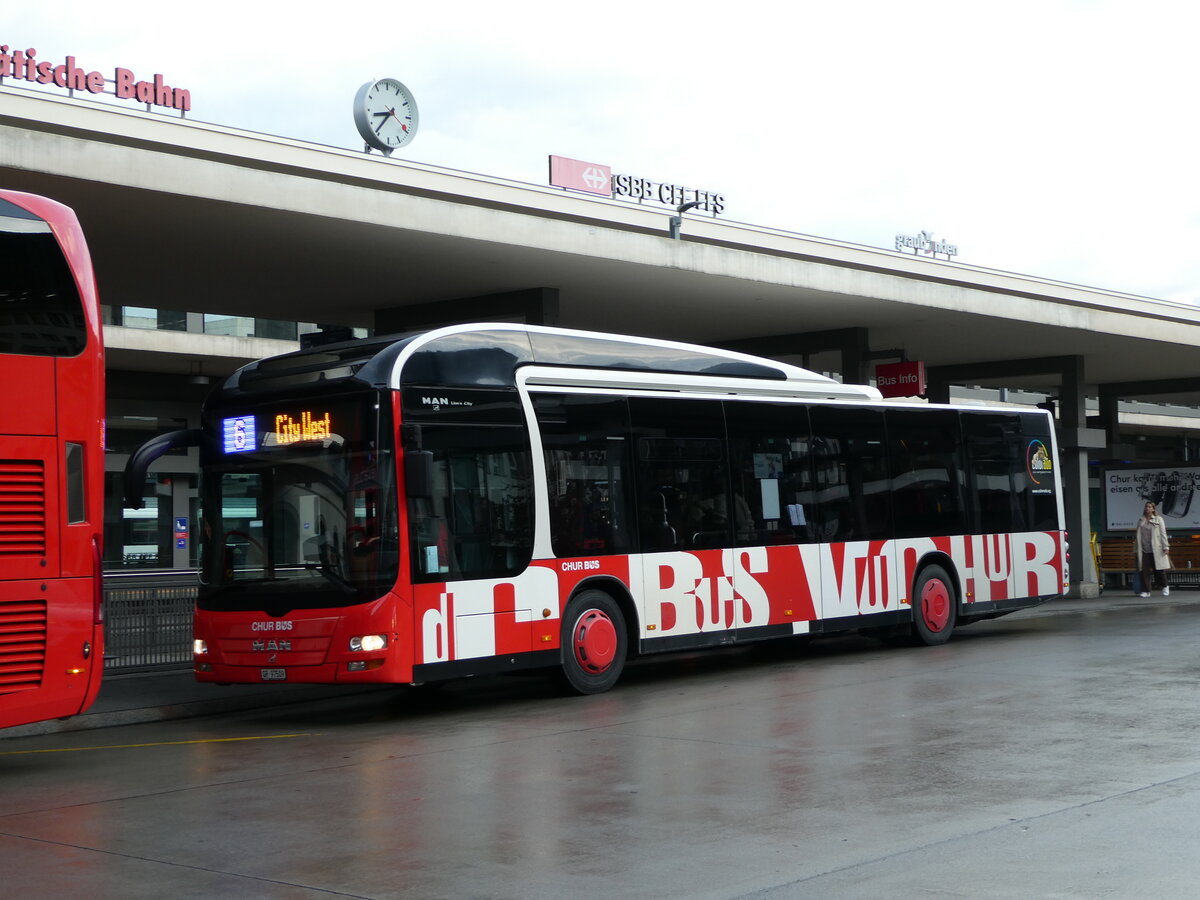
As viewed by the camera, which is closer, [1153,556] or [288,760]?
[288,760]

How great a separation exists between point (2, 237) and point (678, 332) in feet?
57.5

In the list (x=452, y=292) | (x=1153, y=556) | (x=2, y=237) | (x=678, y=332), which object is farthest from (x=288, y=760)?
(x=1153, y=556)

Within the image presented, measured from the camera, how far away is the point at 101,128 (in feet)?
82.7

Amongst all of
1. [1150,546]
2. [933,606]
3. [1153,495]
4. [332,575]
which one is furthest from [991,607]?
[1153,495]

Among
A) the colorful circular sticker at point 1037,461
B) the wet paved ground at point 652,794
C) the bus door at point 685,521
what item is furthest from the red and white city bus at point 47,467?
the colorful circular sticker at point 1037,461

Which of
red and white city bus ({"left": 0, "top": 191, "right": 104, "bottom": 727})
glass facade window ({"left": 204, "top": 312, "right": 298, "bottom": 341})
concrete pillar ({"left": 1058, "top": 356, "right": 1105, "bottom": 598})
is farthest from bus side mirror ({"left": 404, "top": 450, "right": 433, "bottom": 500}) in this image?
glass facade window ({"left": 204, "top": 312, "right": 298, "bottom": 341})

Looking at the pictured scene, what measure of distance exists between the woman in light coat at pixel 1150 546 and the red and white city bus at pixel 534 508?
40.1ft

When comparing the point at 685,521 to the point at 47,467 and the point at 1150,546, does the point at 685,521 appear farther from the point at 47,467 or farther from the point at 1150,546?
the point at 1150,546

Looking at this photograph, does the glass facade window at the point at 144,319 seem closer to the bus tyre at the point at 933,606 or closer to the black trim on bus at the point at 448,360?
the bus tyre at the point at 933,606

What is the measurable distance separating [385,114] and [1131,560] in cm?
2006

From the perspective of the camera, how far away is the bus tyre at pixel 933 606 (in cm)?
1747

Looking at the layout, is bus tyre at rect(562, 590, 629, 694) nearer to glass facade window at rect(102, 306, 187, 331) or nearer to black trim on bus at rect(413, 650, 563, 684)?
black trim on bus at rect(413, 650, 563, 684)

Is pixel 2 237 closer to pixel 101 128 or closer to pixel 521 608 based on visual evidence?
pixel 521 608

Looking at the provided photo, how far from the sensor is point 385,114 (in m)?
34.6
